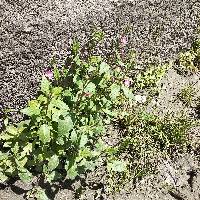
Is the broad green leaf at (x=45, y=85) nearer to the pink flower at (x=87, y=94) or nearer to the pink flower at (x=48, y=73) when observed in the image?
the pink flower at (x=48, y=73)

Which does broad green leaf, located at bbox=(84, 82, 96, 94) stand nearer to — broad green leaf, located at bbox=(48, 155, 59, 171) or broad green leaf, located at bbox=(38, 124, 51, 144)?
broad green leaf, located at bbox=(38, 124, 51, 144)

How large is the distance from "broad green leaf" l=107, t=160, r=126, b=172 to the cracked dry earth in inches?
8.4

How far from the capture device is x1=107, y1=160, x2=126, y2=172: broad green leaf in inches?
134

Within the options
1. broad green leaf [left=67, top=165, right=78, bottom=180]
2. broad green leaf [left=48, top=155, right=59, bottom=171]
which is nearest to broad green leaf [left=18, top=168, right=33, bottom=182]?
broad green leaf [left=48, top=155, right=59, bottom=171]

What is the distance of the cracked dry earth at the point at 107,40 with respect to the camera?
9.25ft

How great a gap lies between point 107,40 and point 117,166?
1059mm

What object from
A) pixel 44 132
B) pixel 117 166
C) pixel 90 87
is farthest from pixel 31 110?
pixel 117 166

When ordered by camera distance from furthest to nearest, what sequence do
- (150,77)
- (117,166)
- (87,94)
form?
(150,77), (117,166), (87,94)

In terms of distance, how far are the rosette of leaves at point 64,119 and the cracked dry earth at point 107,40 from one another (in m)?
0.14

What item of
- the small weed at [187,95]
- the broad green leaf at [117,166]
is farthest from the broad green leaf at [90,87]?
the small weed at [187,95]

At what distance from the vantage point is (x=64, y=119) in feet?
9.73

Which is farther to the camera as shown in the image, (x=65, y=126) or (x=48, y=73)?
(x=48, y=73)

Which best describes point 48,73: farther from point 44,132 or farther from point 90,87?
point 44,132

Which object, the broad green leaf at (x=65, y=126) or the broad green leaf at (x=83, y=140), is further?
the broad green leaf at (x=83, y=140)
